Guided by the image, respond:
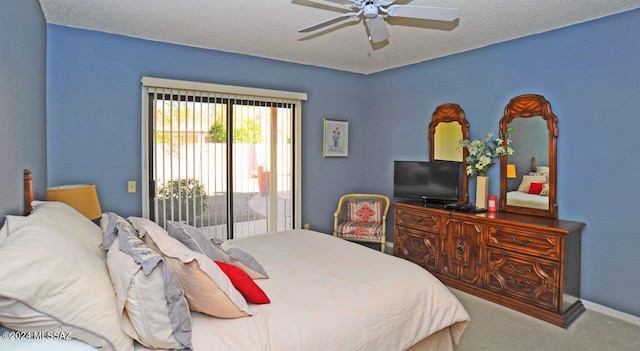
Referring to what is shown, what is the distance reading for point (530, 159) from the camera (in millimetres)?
3609

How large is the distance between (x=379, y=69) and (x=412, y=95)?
25.5 inches

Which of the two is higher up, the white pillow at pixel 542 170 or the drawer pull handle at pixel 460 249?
the white pillow at pixel 542 170

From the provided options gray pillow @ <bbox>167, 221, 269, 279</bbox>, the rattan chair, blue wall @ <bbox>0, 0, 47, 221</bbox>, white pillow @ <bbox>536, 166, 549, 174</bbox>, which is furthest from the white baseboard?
blue wall @ <bbox>0, 0, 47, 221</bbox>

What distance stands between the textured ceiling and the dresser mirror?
29.2 inches

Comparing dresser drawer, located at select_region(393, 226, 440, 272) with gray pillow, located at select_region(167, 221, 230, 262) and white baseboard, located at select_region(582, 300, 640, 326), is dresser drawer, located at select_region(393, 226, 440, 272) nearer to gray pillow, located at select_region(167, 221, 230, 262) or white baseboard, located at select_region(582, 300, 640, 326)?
white baseboard, located at select_region(582, 300, 640, 326)

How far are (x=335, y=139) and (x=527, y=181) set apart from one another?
245 cm

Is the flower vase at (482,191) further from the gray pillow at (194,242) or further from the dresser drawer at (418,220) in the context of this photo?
the gray pillow at (194,242)

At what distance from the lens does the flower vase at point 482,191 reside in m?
3.85

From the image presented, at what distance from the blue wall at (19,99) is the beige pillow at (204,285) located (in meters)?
0.81

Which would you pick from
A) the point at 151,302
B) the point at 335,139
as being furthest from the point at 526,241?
the point at 151,302

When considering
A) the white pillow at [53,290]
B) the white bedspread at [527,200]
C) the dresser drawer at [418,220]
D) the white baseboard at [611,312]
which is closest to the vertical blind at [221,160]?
the dresser drawer at [418,220]

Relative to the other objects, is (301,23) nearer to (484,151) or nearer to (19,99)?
(19,99)

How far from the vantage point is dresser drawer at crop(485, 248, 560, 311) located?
3.01 metres

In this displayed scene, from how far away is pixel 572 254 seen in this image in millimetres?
3146
